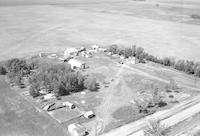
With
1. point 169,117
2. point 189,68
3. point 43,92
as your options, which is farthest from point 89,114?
point 189,68

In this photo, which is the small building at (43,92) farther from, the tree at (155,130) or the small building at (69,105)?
the tree at (155,130)

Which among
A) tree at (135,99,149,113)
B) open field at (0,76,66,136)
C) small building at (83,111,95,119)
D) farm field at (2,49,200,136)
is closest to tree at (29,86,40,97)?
farm field at (2,49,200,136)

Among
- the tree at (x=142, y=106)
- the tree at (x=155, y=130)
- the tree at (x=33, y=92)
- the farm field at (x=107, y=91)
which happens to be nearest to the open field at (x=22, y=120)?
the farm field at (x=107, y=91)

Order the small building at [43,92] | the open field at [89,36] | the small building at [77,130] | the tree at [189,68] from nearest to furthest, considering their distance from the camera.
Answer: the small building at [77,130], the small building at [43,92], the tree at [189,68], the open field at [89,36]

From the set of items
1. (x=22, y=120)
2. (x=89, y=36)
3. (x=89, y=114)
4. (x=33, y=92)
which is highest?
(x=89, y=36)

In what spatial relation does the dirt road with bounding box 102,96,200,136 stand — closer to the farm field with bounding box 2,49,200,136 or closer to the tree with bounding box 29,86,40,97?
the farm field with bounding box 2,49,200,136

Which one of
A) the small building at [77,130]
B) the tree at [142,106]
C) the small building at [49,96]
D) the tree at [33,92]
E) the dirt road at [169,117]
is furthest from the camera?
the tree at [33,92]

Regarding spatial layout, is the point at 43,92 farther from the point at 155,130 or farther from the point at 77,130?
the point at 155,130

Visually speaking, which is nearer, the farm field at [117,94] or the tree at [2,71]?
the farm field at [117,94]

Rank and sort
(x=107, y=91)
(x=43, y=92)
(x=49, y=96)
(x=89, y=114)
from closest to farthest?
1. (x=89, y=114)
2. (x=49, y=96)
3. (x=43, y=92)
4. (x=107, y=91)
